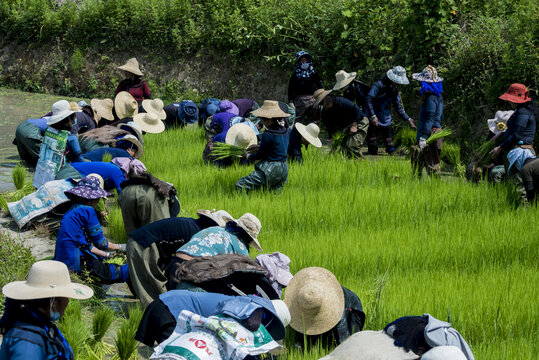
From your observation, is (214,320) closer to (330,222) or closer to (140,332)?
(140,332)

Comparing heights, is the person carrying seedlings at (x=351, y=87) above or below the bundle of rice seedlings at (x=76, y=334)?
above

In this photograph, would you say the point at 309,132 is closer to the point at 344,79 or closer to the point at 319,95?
the point at 319,95

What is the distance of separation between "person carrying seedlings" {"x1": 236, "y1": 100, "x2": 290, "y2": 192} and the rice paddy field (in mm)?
177

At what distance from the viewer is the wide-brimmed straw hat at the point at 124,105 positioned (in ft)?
35.9

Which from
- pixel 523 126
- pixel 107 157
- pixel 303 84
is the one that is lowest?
pixel 107 157

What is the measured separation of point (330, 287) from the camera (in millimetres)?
4699

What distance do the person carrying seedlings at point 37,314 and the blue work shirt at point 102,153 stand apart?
521cm

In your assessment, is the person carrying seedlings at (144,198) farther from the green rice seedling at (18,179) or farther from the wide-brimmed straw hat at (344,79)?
the wide-brimmed straw hat at (344,79)

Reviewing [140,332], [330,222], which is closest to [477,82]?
[330,222]

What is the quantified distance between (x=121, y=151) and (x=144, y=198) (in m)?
2.56

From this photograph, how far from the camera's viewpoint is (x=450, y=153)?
1079cm

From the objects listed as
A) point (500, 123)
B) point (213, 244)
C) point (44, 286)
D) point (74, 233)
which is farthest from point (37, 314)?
point (500, 123)

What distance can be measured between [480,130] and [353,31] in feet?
10.6

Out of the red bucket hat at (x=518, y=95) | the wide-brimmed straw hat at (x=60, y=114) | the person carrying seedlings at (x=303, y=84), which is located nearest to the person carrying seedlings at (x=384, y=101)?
the person carrying seedlings at (x=303, y=84)
